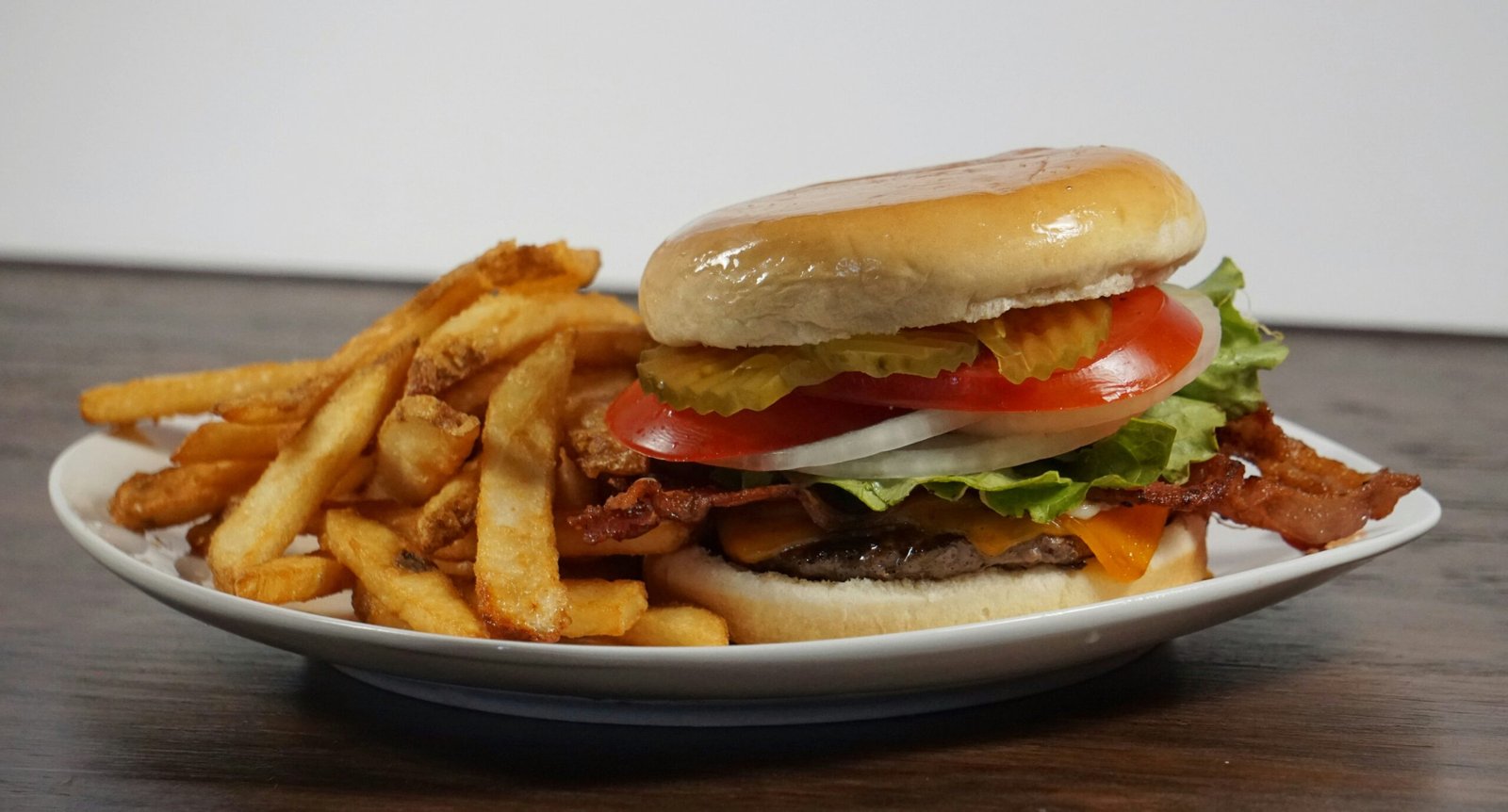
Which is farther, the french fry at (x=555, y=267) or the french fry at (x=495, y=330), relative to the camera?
the french fry at (x=555, y=267)

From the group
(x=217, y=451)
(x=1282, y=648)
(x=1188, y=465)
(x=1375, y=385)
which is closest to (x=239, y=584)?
(x=217, y=451)

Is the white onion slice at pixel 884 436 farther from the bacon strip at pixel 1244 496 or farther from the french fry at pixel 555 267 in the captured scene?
the french fry at pixel 555 267

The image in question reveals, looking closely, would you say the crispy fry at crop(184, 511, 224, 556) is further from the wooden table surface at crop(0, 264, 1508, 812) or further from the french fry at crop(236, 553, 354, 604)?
the french fry at crop(236, 553, 354, 604)

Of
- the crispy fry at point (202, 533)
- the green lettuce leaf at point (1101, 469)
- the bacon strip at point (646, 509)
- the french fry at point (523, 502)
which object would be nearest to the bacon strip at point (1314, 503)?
the green lettuce leaf at point (1101, 469)

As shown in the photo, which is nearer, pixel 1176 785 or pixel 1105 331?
pixel 1176 785

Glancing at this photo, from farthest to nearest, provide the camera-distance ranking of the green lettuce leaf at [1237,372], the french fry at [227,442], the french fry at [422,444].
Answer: the french fry at [227,442], the green lettuce leaf at [1237,372], the french fry at [422,444]

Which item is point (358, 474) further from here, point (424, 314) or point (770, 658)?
point (770, 658)

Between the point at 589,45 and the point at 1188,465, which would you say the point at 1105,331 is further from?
the point at 589,45

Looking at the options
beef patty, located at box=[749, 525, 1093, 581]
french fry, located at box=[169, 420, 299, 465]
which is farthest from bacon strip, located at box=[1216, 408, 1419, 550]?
french fry, located at box=[169, 420, 299, 465]
